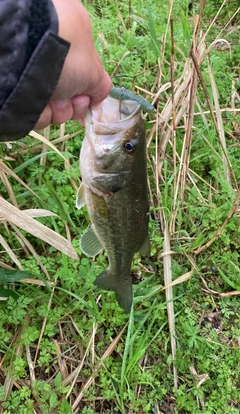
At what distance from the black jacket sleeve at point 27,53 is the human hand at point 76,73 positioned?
0.05 m

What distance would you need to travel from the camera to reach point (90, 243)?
2.44 m

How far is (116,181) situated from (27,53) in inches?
35.6

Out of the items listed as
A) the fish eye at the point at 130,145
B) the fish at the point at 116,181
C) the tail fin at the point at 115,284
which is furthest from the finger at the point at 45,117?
the tail fin at the point at 115,284

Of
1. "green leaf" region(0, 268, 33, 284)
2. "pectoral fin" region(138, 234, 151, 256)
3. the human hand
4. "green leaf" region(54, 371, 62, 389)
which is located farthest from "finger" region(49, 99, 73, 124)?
"green leaf" region(54, 371, 62, 389)

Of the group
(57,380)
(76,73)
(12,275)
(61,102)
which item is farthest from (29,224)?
(76,73)

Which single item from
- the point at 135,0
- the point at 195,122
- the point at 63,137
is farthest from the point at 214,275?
the point at 135,0

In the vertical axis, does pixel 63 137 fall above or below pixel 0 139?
below

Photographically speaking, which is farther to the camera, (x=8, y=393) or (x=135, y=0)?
(x=135, y=0)

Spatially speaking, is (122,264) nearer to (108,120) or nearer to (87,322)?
(87,322)

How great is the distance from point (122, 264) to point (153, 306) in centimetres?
78

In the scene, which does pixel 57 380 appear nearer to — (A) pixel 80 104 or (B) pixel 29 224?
(B) pixel 29 224

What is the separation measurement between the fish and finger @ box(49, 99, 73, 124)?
0.20 m

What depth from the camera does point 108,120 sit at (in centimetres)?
192

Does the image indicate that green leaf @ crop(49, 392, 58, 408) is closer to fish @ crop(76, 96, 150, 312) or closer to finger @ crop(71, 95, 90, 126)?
fish @ crop(76, 96, 150, 312)
